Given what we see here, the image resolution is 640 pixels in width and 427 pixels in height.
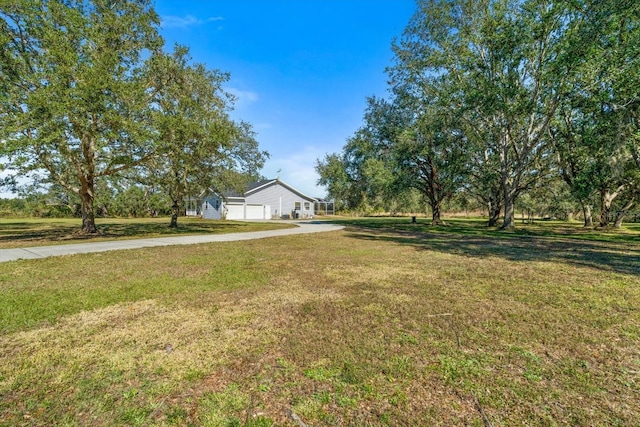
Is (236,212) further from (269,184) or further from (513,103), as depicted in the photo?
(513,103)

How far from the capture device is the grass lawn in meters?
2.23

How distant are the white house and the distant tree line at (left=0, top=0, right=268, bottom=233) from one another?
18781 millimetres

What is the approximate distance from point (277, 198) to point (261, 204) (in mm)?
2305

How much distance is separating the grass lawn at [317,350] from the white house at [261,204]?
3005 centimetres

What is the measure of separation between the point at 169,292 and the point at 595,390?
5.53 meters

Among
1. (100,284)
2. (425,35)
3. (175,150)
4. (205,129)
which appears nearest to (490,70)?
(425,35)

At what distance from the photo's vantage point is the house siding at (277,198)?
37.4 m

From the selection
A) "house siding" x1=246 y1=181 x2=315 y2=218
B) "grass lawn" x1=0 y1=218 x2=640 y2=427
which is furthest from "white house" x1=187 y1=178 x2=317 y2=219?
"grass lawn" x1=0 y1=218 x2=640 y2=427

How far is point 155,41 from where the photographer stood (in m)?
14.4

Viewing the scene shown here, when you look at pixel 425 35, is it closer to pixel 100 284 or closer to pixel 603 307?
pixel 603 307

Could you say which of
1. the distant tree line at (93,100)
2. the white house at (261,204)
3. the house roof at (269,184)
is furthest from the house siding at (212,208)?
the distant tree line at (93,100)

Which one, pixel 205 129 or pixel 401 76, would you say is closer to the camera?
pixel 205 129

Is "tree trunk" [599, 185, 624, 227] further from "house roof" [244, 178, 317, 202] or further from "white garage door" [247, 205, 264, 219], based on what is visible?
"white garage door" [247, 205, 264, 219]

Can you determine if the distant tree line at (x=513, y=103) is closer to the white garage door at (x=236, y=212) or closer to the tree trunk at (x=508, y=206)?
the tree trunk at (x=508, y=206)
